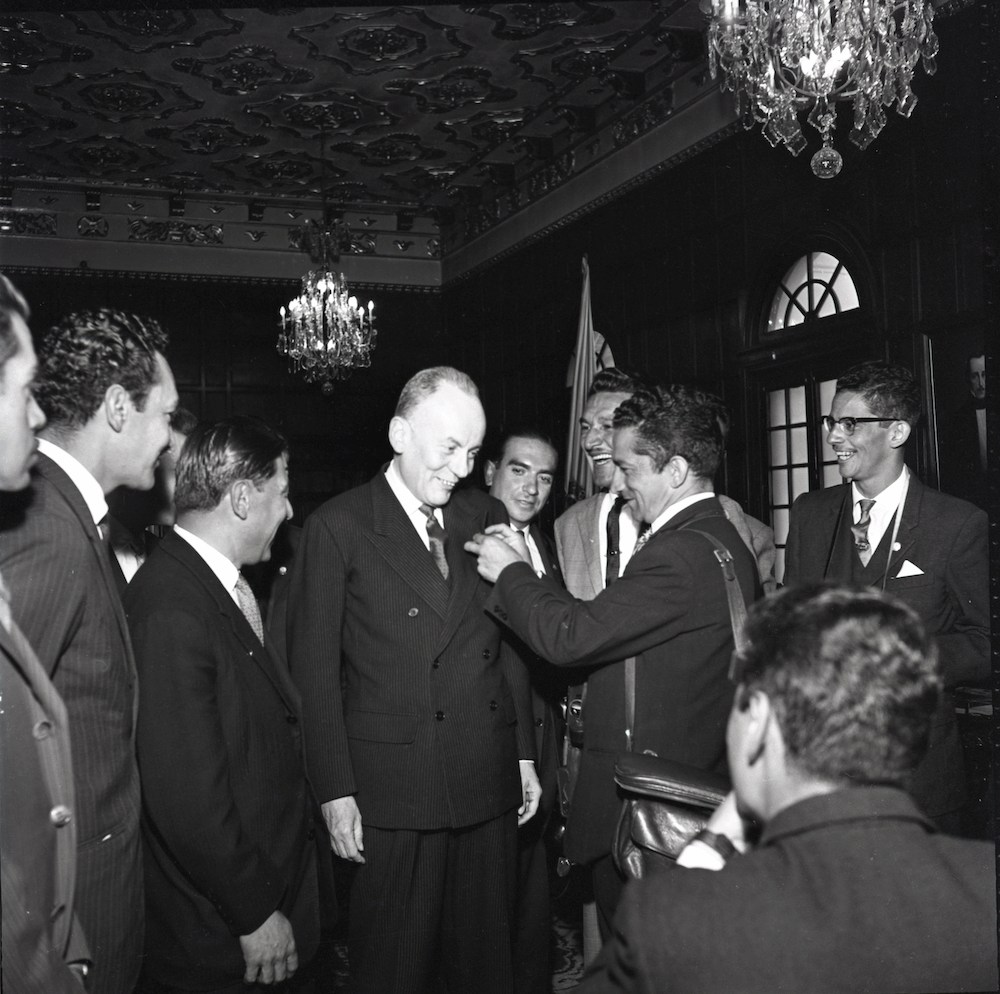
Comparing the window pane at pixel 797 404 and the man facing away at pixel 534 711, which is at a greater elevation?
the window pane at pixel 797 404

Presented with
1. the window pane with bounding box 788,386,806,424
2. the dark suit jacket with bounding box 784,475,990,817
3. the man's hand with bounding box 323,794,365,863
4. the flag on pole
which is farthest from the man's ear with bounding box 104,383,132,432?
the flag on pole

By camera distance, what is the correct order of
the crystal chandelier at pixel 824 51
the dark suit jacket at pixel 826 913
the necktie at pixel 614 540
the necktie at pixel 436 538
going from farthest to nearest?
1. the necktie at pixel 614 540
2. the crystal chandelier at pixel 824 51
3. the necktie at pixel 436 538
4. the dark suit jacket at pixel 826 913

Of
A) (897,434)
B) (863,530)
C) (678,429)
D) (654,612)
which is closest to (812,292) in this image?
(897,434)

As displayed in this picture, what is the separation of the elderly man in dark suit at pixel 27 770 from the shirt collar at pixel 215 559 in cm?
76

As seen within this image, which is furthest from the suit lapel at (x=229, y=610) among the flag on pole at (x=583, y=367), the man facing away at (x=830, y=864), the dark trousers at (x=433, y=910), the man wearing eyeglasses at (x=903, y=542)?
the flag on pole at (x=583, y=367)

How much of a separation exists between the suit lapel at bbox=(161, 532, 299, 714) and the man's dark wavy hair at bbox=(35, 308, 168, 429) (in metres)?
0.45

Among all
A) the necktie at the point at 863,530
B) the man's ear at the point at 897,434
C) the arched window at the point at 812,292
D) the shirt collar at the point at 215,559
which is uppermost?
the arched window at the point at 812,292

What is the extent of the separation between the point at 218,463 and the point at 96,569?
2.01ft

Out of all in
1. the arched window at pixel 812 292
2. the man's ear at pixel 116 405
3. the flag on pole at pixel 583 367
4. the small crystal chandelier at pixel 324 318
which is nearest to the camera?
the man's ear at pixel 116 405

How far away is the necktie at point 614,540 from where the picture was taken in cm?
375

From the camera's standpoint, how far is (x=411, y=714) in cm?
254

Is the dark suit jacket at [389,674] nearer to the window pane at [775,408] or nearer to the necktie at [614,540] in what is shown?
the necktie at [614,540]

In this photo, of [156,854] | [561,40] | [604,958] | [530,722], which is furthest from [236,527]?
[561,40]

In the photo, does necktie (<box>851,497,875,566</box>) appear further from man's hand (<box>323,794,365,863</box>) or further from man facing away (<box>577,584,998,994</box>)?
man facing away (<box>577,584,998,994</box>)
